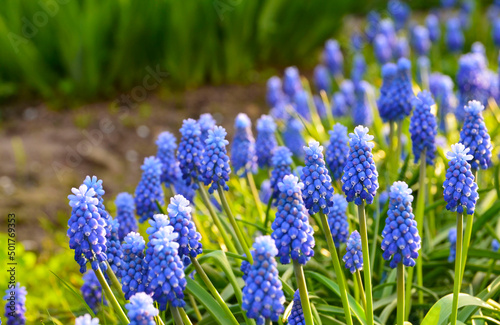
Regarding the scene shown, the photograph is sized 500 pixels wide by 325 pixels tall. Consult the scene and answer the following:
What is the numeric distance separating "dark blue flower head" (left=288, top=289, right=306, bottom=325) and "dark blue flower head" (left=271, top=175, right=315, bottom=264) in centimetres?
33

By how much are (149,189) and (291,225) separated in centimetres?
118

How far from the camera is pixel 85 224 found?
6.55ft

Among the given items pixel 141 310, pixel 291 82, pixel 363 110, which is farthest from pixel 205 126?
pixel 291 82

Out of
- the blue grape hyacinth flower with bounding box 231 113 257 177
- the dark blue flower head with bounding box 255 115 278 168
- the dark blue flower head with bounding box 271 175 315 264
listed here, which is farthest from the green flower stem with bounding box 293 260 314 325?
the dark blue flower head with bounding box 255 115 278 168

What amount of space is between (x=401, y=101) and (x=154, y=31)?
4.56 meters

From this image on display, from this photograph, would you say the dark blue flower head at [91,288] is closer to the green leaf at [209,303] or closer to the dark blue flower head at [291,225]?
the green leaf at [209,303]

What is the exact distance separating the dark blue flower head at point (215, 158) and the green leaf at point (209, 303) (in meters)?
0.45

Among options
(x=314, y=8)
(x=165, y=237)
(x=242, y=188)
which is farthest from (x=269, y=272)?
(x=314, y=8)

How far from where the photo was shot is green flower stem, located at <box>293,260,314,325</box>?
1969mm

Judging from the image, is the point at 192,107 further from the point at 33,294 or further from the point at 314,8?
the point at 33,294

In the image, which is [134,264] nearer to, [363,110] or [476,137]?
[476,137]

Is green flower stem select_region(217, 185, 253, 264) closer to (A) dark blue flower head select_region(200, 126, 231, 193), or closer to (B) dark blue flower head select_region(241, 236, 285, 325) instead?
(A) dark blue flower head select_region(200, 126, 231, 193)

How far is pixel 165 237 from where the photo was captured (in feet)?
6.00

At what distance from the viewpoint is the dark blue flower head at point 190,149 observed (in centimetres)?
259
